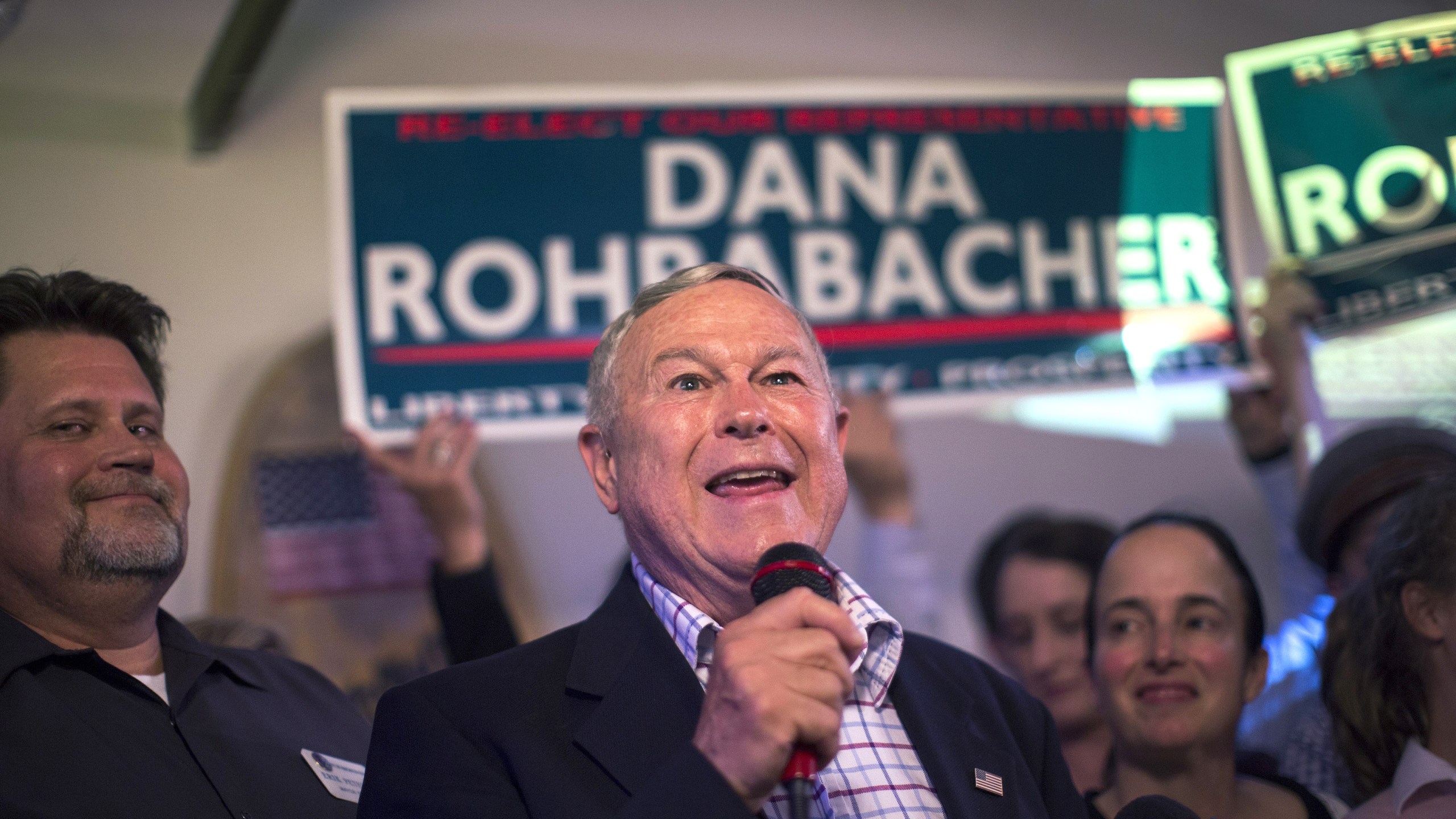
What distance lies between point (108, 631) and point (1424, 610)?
2.16m

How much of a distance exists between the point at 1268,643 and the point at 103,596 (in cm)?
333

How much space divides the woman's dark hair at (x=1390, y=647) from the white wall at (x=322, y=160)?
192 centimetres

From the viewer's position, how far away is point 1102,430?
441 centimetres

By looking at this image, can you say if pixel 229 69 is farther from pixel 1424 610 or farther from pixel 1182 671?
pixel 1424 610

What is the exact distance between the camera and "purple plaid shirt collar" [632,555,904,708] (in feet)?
5.35

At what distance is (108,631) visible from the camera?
1985 millimetres

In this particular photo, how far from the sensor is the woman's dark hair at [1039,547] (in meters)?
3.04

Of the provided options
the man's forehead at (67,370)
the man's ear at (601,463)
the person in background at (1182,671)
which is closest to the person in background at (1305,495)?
the person in background at (1182,671)

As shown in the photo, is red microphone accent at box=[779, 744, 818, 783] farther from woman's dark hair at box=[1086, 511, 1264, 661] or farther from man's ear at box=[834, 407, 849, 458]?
woman's dark hair at box=[1086, 511, 1264, 661]

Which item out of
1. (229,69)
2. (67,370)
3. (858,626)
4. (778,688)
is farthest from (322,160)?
(778,688)

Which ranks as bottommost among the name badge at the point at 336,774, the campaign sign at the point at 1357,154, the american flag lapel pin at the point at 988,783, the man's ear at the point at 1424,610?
the name badge at the point at 336,774

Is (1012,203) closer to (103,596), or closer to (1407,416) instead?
(1407,416)

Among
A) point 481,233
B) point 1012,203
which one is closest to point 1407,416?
point 1012,203

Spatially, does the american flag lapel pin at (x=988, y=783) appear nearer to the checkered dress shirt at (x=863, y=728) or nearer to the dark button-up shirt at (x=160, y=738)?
the checkered dress shirt at (x=863, y=728)
